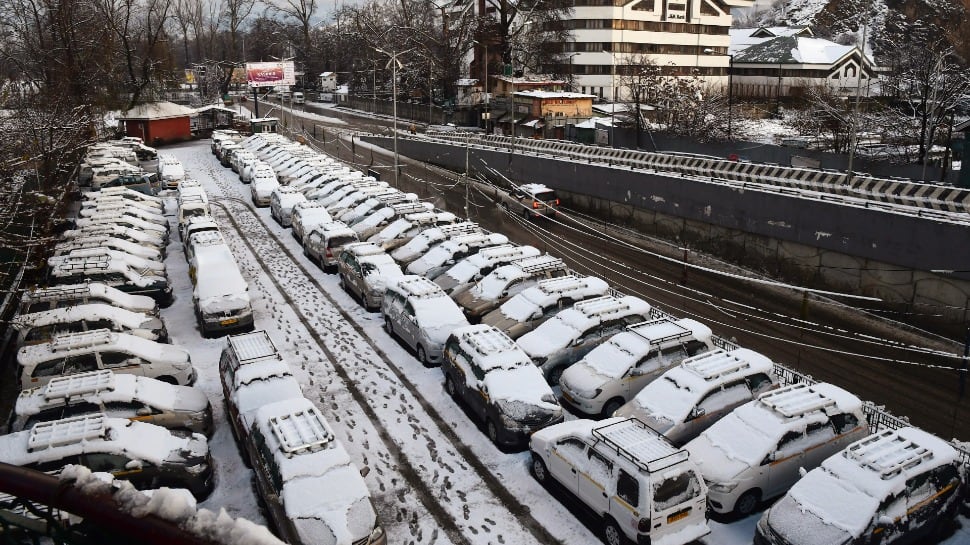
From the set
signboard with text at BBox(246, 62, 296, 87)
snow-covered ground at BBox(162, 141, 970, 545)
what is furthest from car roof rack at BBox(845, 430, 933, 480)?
signboard with text at BBox(246, 62, 296, 87)

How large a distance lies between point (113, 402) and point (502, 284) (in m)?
10.9

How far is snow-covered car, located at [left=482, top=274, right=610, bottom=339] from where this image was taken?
19156 mm

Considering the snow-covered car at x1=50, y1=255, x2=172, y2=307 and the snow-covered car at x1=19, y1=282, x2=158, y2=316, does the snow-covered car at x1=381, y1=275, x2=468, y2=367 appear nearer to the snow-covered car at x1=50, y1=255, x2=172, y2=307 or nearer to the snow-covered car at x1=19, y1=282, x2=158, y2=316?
the snow-covered car at x1=19, y1=282, x2=158, y2=316

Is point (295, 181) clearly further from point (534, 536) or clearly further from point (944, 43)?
point (944, 43)

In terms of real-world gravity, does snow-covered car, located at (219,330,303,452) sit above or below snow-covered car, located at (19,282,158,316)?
below

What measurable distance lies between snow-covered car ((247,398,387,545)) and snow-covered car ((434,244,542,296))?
383 inches

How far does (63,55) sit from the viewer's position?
5366 cm

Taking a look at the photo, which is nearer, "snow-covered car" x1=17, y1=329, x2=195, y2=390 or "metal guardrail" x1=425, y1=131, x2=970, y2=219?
"snow-covered car" x1=17, y1=329, x2=195, y2=390

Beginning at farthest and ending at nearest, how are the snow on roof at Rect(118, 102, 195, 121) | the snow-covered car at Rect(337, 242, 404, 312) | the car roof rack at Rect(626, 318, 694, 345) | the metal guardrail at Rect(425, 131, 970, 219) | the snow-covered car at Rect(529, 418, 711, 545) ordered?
the snow on roof at Rect(118, 102, 195, 121), the metal guardrail at Rect(425, 131, 970, 219), the snow-covered car at Rect(337, 242, 404, 312), the car roof rack at Rect(626, 318, 694, 345), the snow-covered car at Rect(529, 418, 711, 545)

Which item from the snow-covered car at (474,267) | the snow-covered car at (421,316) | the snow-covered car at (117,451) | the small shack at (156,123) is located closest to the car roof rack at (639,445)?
the snow-covered car at (421,316)

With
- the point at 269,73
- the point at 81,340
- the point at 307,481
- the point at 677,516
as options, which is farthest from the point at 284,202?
the point at 269,73

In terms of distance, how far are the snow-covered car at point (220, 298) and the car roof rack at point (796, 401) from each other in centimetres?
1420

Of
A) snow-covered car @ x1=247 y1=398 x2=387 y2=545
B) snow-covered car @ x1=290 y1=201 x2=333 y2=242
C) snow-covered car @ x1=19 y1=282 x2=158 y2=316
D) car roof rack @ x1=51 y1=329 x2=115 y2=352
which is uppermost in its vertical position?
snow-covered car @ x1=290 y1=201 x2=333 y2=242

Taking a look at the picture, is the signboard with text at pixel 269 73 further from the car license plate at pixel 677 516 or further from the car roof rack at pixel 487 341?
the car license plate at pixel 677 516
